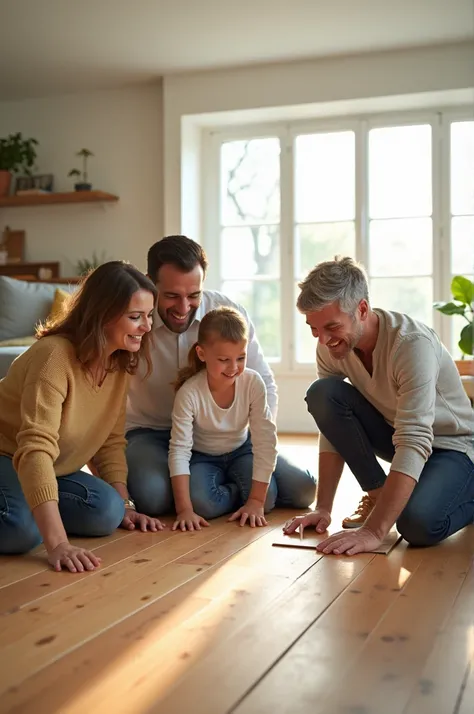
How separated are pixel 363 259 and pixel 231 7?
2.03 m

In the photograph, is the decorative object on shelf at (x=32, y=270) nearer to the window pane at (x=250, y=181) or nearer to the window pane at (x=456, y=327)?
the window pane at (x=250, y=181)

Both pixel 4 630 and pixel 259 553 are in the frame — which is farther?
pixel 259 553

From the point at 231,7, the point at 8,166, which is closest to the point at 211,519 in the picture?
the point at 231,7

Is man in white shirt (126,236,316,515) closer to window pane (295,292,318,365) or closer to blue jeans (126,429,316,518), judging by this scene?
blue jeans (126,429,316,518)

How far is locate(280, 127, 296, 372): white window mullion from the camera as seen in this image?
6.20 metres

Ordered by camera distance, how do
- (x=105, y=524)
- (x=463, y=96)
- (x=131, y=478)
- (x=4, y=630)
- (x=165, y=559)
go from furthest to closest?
(x=463, y=96)
(x=131, y=478)
(x=105, y=524)
(x=165, y=559)
(x=4, y=630)

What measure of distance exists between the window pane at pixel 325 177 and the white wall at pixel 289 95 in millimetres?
229

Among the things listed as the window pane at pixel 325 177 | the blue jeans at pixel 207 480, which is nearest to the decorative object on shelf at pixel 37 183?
the window pane at pixel 325 177

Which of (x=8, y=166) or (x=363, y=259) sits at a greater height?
(x=8, y=166)

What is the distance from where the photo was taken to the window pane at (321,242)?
613 centimetres

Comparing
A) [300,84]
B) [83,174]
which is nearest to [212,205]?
[83,174]

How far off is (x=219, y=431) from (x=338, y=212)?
372cm

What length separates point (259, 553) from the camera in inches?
87.3

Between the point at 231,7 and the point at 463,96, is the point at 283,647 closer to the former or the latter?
the point at 231,7
